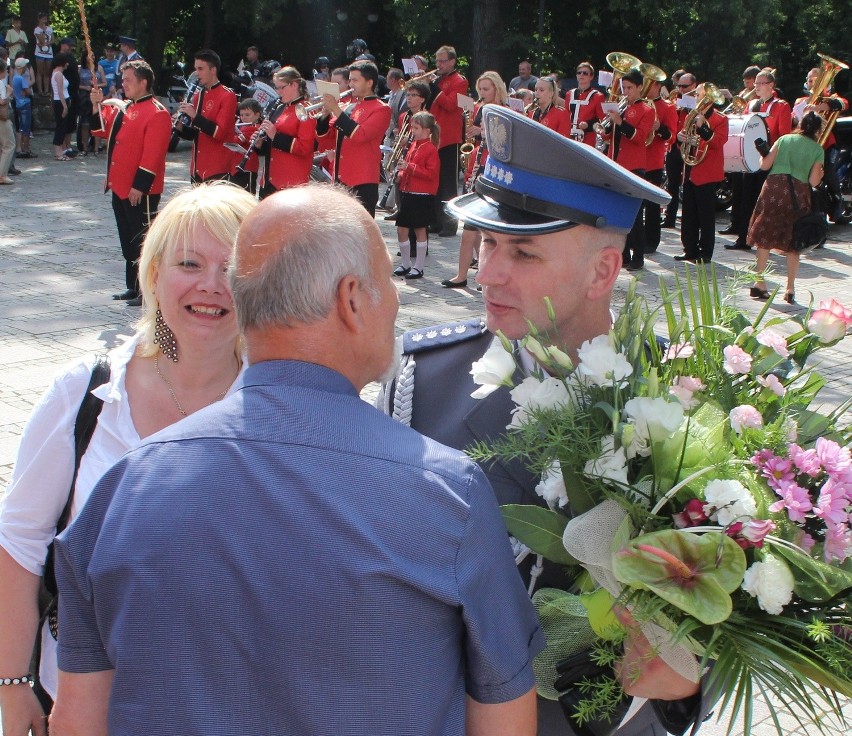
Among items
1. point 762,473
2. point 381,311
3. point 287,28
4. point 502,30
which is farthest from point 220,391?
point 287,28

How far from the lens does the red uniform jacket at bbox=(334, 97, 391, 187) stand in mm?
10289

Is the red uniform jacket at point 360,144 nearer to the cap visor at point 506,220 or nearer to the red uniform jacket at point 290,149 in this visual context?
the red uniform jacket at point 290,149

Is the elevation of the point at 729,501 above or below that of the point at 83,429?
above

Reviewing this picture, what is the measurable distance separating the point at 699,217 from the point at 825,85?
7.72 feet

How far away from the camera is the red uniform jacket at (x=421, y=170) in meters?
10.1

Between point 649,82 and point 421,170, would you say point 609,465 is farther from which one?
point 649,82

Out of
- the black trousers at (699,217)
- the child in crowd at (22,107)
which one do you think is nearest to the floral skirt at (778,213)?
the black trousers at (699,217)

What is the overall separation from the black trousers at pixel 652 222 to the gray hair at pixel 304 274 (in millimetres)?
10385

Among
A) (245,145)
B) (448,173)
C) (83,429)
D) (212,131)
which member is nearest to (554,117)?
(448,173)

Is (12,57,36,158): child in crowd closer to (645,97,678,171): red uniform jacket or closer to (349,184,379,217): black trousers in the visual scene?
(349,184,379,217): black trousers

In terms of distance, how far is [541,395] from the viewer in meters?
1.62

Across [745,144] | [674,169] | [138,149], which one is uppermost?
[138,149]

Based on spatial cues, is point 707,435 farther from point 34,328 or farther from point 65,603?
point 34,328

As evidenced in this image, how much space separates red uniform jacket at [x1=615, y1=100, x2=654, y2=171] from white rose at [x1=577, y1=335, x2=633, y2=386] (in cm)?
1007
